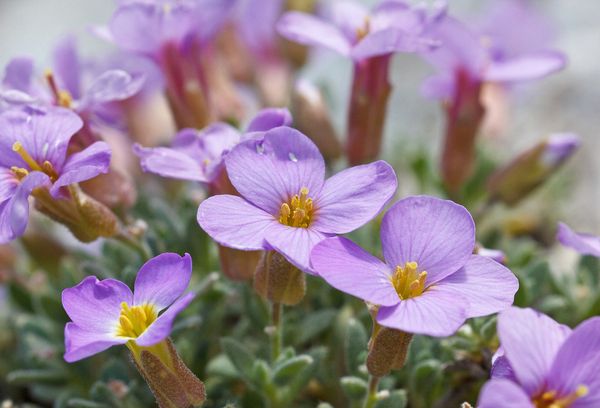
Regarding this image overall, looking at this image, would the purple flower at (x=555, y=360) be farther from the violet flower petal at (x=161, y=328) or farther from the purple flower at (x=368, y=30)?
the purple flower at (x=368, y=30)

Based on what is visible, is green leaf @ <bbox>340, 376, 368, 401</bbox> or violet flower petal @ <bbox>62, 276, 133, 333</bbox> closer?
violet flower petal @ <bbox>62, 276, 133, 333</bbox>

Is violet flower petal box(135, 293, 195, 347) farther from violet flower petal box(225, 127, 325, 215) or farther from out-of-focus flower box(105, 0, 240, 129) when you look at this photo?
out-of-focus flower box(105, 0, 240, 129)

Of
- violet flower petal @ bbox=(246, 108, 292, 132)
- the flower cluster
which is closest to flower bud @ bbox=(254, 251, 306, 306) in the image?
the flower cluster

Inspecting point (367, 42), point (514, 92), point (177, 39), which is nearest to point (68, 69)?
point (177, 39)

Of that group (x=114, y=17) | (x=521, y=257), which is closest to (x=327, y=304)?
(x=521, y=257)

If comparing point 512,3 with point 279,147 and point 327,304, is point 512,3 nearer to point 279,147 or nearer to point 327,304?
point 327,304

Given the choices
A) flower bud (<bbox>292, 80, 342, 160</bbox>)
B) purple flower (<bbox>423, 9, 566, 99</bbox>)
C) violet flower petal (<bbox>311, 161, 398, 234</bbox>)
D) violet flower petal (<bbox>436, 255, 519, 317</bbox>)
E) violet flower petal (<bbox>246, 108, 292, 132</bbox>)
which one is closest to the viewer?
violet flower petal (<bbox>436, 255, 519, 317</bbox>)

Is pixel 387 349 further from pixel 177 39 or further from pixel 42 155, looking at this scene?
pixel 177 39

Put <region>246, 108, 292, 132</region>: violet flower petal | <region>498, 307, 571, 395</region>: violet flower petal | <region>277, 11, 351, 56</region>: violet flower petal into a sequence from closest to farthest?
<region>498, 307, 571, 395</region>: violet flower petal
<region>246, 108, 292, 132</region>: violet flower petal
<region>277, 11, 351, 56</region>: violet flower petal
